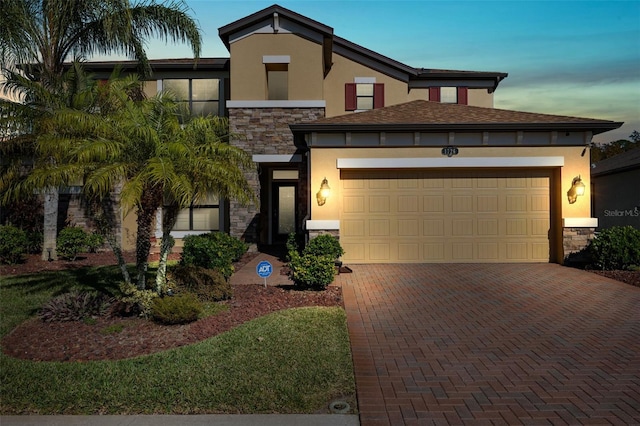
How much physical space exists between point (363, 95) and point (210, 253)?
11.3m

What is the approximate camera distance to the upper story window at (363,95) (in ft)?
60.5

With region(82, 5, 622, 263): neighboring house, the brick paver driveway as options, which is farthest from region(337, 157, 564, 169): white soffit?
the brick paver driveway

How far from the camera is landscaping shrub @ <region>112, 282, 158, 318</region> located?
709cm

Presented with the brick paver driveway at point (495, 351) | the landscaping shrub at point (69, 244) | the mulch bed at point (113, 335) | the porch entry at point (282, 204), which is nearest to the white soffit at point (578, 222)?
the brick paver driveway at point (495, 351)

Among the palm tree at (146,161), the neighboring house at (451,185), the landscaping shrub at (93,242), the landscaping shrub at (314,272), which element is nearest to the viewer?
the palm tree at (146,161)

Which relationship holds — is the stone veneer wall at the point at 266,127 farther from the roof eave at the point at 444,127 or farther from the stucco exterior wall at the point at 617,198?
the stucco exterior wall at the point at 617,198

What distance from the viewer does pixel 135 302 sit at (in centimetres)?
718

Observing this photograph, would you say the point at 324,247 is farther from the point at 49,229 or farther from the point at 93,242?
the point at 93,242

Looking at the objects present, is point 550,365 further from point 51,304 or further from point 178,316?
point 51,304

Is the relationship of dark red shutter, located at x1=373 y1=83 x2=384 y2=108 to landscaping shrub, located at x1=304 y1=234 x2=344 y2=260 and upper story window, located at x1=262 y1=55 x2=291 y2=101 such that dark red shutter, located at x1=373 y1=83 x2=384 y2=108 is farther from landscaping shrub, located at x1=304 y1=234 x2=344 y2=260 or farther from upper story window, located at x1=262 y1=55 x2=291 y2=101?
landscaping shrub, located at x1=304 y1=234 x2=344 y2=260

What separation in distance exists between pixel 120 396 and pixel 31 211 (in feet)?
46.5

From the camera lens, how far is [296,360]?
5.28 meters

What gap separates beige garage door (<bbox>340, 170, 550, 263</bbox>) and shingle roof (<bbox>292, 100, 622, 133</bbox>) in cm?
134

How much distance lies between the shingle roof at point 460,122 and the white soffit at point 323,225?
8.56 ft
